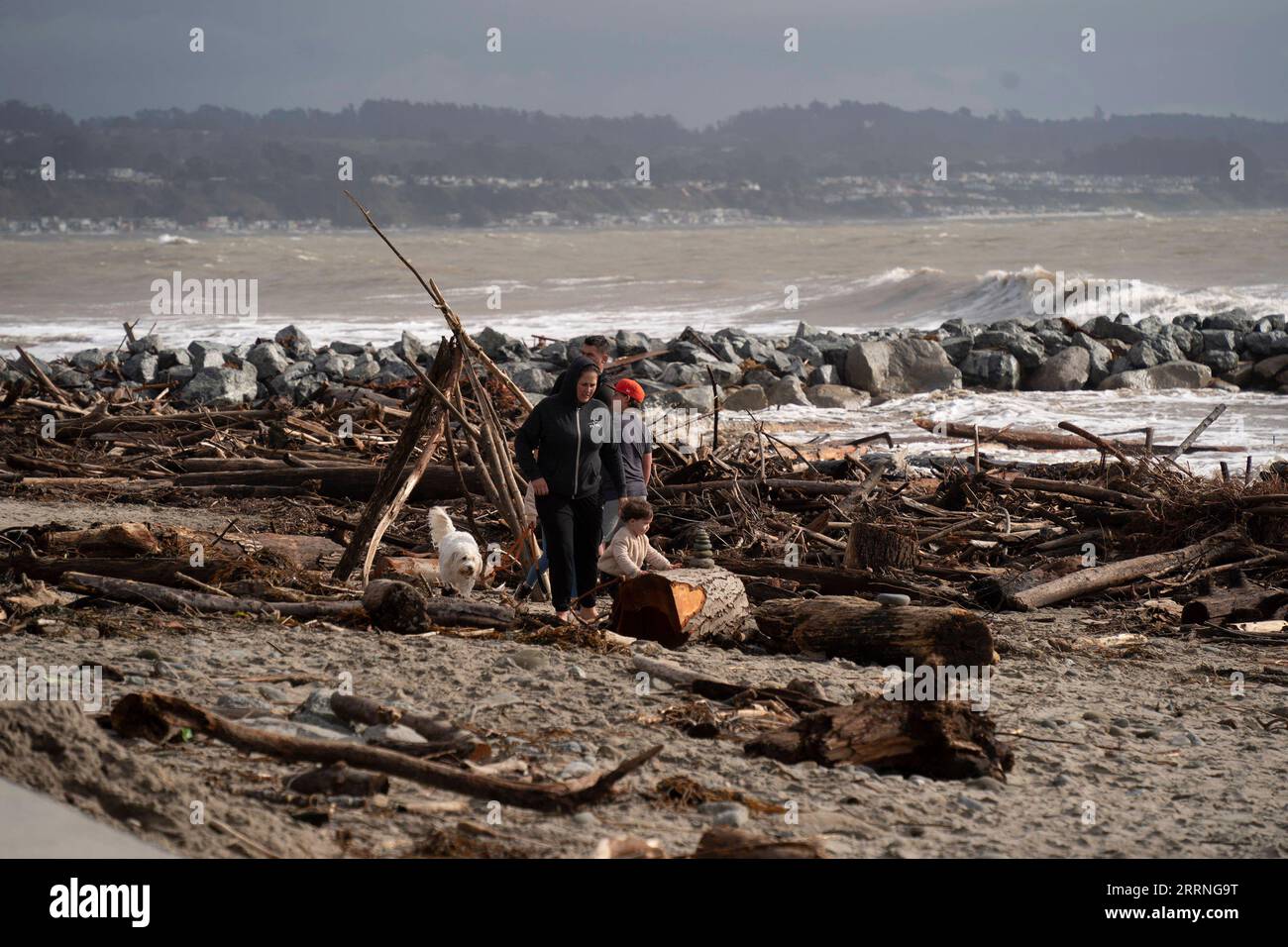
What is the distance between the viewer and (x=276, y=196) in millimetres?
146125

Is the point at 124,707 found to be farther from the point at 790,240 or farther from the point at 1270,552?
the point at 790,240

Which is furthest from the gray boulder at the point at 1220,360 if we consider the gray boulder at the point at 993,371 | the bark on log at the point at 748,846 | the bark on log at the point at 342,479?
the bark on log at the point at 748,846

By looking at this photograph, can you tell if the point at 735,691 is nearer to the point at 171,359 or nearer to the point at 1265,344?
the point at 171,359

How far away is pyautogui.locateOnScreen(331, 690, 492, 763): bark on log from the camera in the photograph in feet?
14.8

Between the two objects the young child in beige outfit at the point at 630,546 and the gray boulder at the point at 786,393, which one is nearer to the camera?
the young child in beige outfit at the point at 630,546

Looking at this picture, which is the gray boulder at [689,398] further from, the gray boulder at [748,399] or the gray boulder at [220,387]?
the gray boulder at [220,387]

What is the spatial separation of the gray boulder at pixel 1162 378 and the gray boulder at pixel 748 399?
18.1ft

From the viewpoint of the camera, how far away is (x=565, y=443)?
23.7 feet

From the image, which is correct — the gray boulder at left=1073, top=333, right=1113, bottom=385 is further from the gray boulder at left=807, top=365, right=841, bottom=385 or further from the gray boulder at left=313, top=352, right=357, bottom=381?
the gray boulder at left=313, top=352, right=357, bottom=381

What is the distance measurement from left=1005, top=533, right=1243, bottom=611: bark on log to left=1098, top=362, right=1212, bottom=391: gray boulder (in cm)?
1148

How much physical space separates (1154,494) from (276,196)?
147 meters

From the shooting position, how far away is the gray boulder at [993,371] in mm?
19938

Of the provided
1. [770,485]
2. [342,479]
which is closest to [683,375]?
[342,479]
